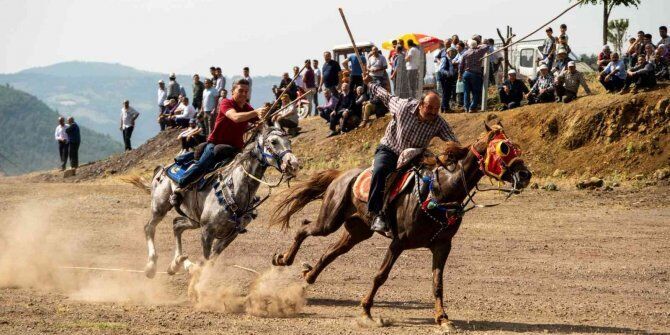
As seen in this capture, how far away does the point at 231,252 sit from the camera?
17.2 m

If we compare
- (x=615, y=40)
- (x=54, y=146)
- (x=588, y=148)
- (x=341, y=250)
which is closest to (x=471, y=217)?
(x=588, y=148)

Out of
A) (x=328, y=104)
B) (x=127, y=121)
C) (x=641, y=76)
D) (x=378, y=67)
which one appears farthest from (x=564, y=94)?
(x=127, y=121)

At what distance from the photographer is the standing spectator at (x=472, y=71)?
26875 millimetres

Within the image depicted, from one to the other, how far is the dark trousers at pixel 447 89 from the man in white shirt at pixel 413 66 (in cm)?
84

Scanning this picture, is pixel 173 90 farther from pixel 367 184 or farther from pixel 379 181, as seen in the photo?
pixel 379 181

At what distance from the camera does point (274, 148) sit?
41.5 feet

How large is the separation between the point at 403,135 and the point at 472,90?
16.1m

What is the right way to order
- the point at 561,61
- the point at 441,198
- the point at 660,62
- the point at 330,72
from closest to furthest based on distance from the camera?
the point at 441,198 < the point at 660,62 < the point at 561,61 < the point at 330,72

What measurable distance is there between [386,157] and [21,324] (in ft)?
14.5

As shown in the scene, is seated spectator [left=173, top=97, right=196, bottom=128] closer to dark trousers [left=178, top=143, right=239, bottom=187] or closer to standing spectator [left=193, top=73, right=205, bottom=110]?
standing spectator [left=193, top=73, right=205, bottom=110]

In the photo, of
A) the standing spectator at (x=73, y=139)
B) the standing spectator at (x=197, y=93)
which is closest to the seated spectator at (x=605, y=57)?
the standing spectator at (x=197, y=93)

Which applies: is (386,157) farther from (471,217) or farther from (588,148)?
(588,148)

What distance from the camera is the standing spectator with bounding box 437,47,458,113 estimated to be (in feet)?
90.1

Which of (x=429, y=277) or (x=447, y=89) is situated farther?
(x=447, y=89)
